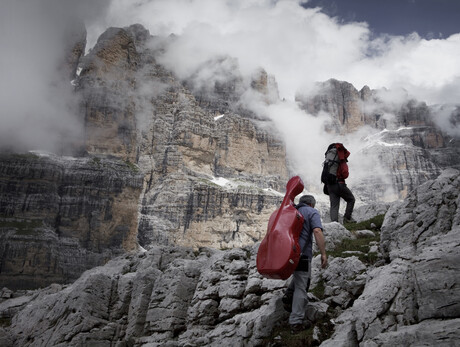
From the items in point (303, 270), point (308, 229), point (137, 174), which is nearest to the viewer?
point (303, 270)

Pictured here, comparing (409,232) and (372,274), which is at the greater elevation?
(409,232)

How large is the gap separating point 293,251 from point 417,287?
222 cm

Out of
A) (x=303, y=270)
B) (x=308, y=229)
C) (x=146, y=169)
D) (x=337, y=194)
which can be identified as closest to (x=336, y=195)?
(x=337, y=194)

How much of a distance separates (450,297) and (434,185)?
3.68 m

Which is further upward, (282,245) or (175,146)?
(175,146)

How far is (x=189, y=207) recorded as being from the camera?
5177 inches

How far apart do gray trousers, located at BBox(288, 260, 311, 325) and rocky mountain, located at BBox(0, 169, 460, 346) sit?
1.20 ft

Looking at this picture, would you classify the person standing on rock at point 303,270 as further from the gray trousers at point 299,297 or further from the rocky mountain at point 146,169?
the rocky mountain at point 146,169

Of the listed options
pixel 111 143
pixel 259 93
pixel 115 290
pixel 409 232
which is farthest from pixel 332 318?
pixel 259 93

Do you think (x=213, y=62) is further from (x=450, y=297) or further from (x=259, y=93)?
(x=450, y=297)

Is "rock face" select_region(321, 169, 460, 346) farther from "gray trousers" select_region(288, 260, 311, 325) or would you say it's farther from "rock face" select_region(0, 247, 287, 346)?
"rock face" select_region(0, 247, 287, 346)

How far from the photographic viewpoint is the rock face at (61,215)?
3093 inches

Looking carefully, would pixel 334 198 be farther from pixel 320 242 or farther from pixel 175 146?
pixel 175 146

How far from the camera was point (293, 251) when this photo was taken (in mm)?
7430
